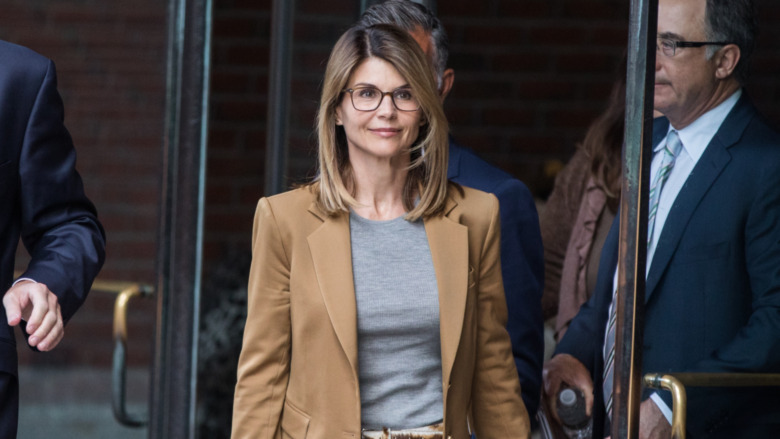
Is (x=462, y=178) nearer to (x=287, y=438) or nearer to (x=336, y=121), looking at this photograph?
(x=336, y=121)

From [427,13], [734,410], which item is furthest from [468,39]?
[734,410]

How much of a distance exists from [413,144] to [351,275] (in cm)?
25

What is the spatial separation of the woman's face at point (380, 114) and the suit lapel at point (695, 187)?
522 millimetres

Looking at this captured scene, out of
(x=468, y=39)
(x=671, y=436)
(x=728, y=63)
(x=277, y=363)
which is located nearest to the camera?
(x=277, y=363)

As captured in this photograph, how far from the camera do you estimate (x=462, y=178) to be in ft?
7.19

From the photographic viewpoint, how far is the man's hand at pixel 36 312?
160 centimetres

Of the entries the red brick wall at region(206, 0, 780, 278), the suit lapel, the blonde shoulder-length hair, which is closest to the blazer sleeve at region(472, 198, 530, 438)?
the blonde shoulder-length hair

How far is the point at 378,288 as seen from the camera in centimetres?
178

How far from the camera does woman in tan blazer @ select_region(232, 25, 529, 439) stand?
177cm

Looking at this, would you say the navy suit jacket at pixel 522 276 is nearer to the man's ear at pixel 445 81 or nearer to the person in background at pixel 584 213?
the man's ear at pixel 445 81

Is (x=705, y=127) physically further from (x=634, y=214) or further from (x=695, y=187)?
(x=634, y=214)

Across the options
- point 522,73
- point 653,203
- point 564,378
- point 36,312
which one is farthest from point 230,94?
point 36,312

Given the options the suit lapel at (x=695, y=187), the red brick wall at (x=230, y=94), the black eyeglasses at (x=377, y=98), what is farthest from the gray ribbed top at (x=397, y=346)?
the red brick wall at (x=230, y=94)

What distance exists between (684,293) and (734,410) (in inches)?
8.3
